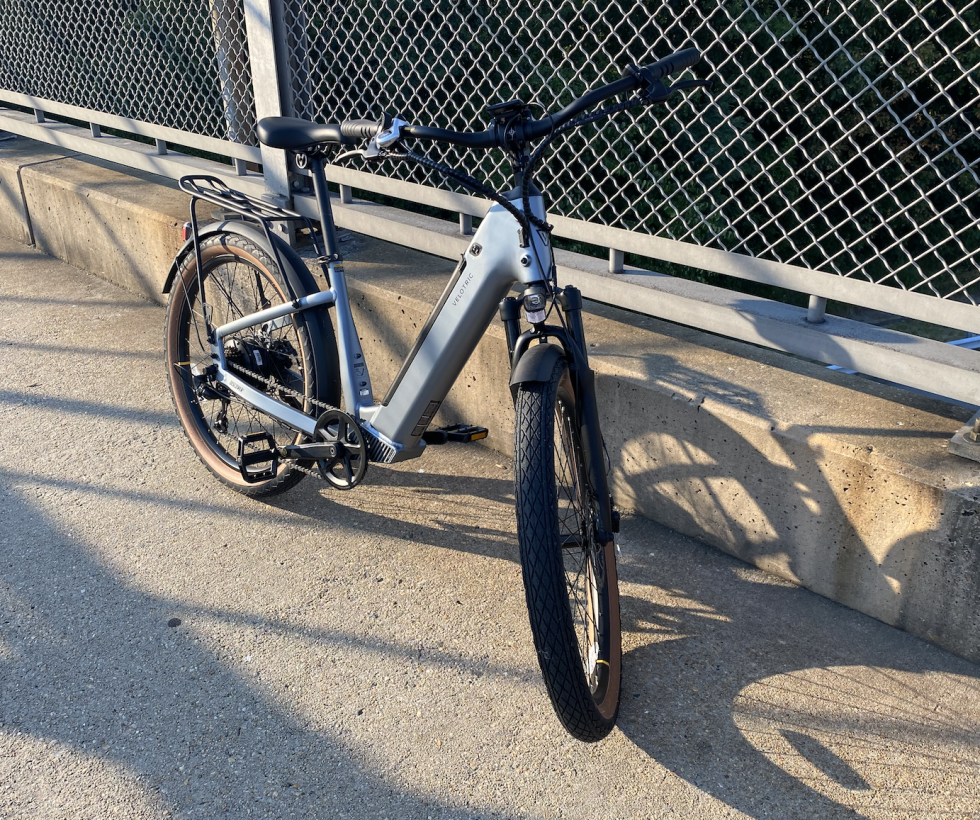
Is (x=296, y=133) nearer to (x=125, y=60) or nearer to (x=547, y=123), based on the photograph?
(x=547, y=123)

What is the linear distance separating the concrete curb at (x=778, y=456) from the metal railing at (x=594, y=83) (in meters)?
0.34

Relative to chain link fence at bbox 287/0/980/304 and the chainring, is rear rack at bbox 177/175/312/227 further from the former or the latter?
chain link fence at bbox 287/0/980/304

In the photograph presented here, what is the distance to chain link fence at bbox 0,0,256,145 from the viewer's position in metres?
4.98

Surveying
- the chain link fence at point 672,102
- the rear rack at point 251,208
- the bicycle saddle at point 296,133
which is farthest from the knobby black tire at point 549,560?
the chain link fence at point 672,102

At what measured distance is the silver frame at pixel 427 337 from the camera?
242cm

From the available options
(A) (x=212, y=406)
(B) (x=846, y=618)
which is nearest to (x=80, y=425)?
(A) (x=212, y=406)

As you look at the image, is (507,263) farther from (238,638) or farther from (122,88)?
(122,88)

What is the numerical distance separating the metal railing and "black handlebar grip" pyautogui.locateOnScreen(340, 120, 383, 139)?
2.35 feet

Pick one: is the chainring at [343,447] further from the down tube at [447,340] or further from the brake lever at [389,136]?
the brake lever at [389,136]

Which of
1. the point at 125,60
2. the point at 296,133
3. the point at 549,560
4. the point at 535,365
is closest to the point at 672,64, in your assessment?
the point at 535,365

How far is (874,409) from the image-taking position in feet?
9.59

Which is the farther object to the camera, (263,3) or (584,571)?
(263,3)

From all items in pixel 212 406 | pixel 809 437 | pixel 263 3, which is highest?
pixel 263 3

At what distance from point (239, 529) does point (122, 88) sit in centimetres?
342
